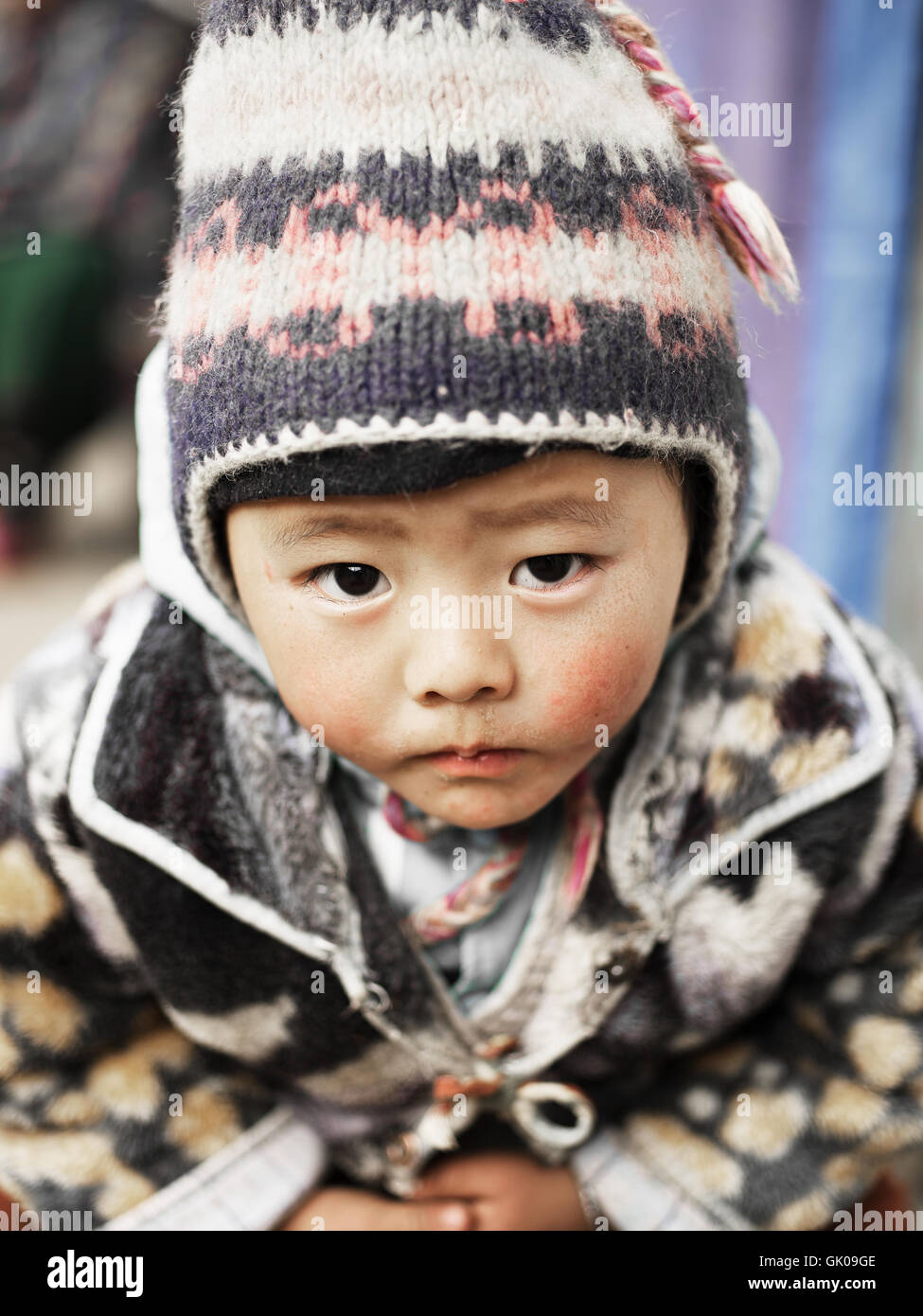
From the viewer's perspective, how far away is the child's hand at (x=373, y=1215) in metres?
1.05

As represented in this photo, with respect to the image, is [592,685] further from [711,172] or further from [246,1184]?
[246,1184]

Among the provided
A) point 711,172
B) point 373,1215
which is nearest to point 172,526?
point 711,172

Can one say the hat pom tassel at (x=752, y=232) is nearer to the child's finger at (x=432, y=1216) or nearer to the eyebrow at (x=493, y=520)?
the eyebrow at (x=493, y=520)

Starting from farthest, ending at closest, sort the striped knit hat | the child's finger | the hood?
the child's finger, the hood, the striped knit hat

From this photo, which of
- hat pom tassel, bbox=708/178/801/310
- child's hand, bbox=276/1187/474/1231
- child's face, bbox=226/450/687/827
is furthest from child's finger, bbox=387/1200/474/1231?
hat pom tassel, bbox=708/178/801/310

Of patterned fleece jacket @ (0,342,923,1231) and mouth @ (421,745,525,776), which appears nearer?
mouth @ (421,745,525,776)

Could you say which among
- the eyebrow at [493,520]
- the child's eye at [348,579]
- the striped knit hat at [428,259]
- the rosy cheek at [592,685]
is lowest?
the rosy cheek at [592,685]

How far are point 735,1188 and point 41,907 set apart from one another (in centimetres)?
60

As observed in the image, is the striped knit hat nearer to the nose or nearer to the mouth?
the nose

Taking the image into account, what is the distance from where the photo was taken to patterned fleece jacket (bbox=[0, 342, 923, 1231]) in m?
0.95

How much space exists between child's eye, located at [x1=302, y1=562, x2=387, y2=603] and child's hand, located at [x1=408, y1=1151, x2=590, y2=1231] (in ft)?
1.87

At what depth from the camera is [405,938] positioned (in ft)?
3.22

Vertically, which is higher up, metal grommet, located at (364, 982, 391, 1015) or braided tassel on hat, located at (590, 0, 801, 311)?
braided tassel on hat, located at (590, 0, 801, 311)

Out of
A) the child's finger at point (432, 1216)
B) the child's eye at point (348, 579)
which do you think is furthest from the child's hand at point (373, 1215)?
the child's eye at point (348, 579)
